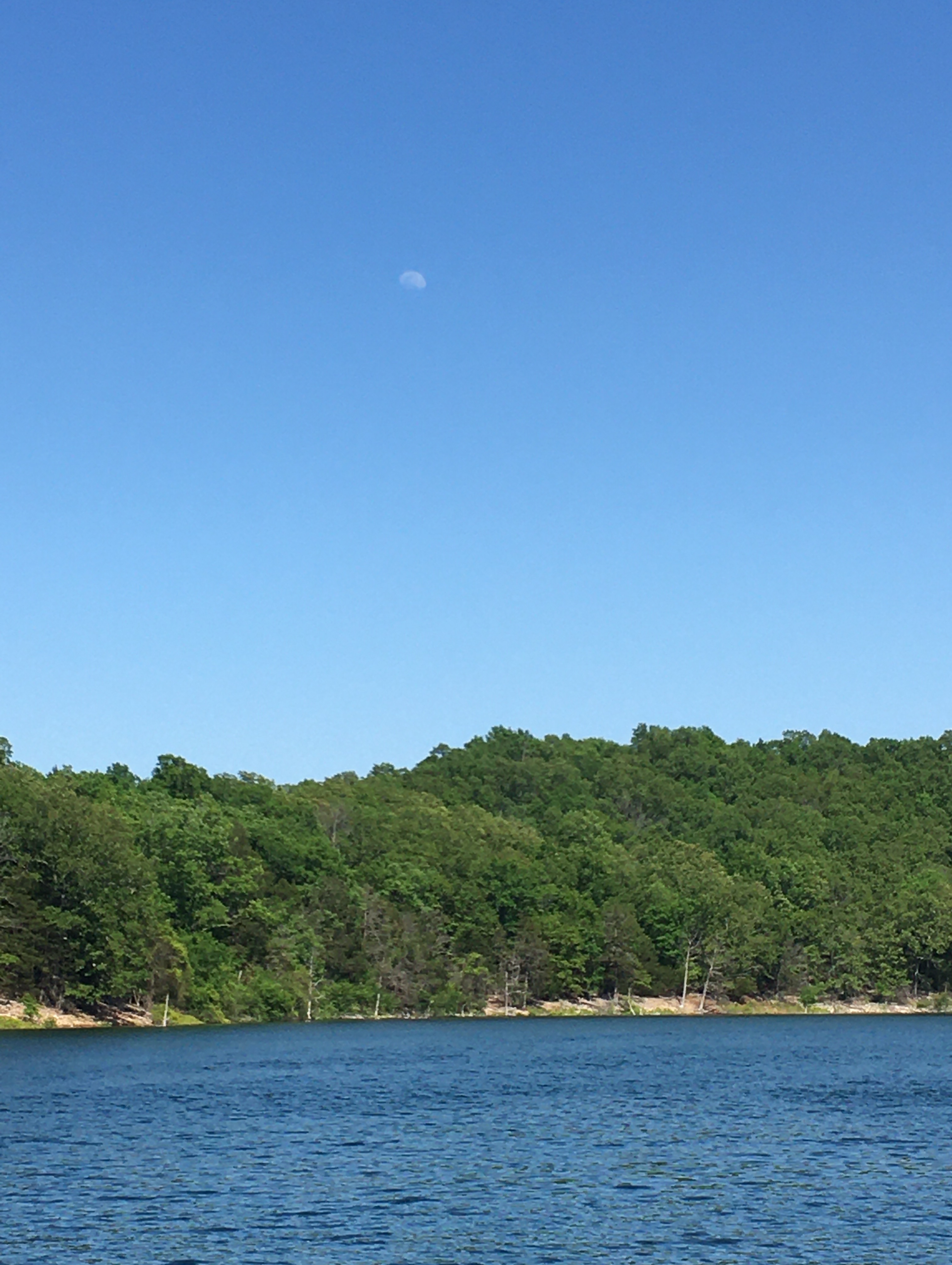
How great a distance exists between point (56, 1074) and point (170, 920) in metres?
72.2

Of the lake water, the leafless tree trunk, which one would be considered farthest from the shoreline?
the lake water

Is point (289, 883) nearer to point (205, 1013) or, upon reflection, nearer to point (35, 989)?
point (205, 1013)

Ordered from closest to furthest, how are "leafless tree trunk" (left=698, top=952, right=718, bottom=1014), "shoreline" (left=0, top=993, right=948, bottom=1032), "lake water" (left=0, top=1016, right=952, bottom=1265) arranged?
"lake water" (left=0, top=1016, right=952, bottom=1265)
"shoreline" (left=0, top=993, right=948, bottom=1032)
"leafless tree trunk" (left=698, top=952, right=718, bottom=1014)

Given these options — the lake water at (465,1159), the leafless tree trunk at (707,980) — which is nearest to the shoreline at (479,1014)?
the leafless tree trunk at (707,980)

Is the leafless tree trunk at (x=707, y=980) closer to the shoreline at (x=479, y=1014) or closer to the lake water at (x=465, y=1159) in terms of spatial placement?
the shoreline at (x=479, y=1014)

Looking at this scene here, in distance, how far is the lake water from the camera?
41281 mm

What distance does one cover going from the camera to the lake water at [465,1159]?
41281 millimetres

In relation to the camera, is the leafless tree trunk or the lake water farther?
the leafless tree trunk

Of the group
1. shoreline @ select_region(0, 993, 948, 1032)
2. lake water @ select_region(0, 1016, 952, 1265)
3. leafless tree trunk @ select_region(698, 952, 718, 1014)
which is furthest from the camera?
leafless tree trunk @ select_region(698, 952, 718, 1014)

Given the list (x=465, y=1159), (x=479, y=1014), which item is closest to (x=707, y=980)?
(x=479, y=1014)

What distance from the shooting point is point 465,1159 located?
5797cm

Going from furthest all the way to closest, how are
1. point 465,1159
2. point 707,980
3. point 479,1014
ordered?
point 707,980
point 479,1014
point 465,1159

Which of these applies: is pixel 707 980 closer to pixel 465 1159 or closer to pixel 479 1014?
pixel 479 1014

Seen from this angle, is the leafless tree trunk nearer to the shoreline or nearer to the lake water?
the shoreline
